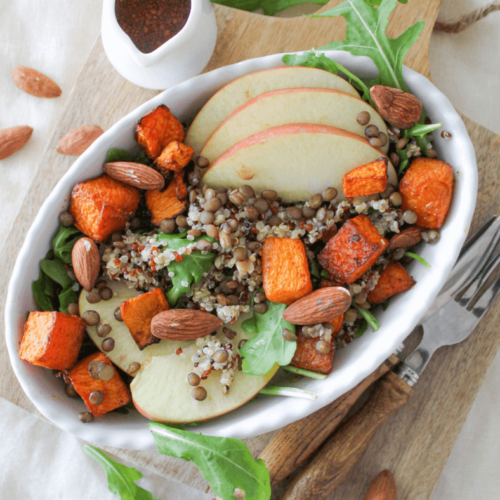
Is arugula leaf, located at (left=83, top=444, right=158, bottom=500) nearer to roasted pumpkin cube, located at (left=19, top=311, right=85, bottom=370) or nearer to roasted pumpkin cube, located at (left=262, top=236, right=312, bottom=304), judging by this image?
roasted pumpkin cube, located at (left=19, top=311, right=85, bottom=370)

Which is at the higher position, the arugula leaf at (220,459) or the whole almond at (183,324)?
the whole almond at (183,324)

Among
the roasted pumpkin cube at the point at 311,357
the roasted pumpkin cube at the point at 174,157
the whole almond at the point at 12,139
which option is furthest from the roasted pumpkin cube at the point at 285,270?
the whole almond at the point at 12,139

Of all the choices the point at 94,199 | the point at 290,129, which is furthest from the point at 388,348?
the point at 94,199

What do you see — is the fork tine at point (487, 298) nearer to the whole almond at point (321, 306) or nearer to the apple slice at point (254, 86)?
the whole almond at point (321, 306)

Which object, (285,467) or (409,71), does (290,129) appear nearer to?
(409,71)

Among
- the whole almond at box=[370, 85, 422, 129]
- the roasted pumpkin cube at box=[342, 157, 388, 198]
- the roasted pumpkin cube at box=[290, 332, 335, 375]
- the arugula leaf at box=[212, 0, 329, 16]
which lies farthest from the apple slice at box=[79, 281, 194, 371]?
the arugula leaf at box=[212, 0, 329, 16]
